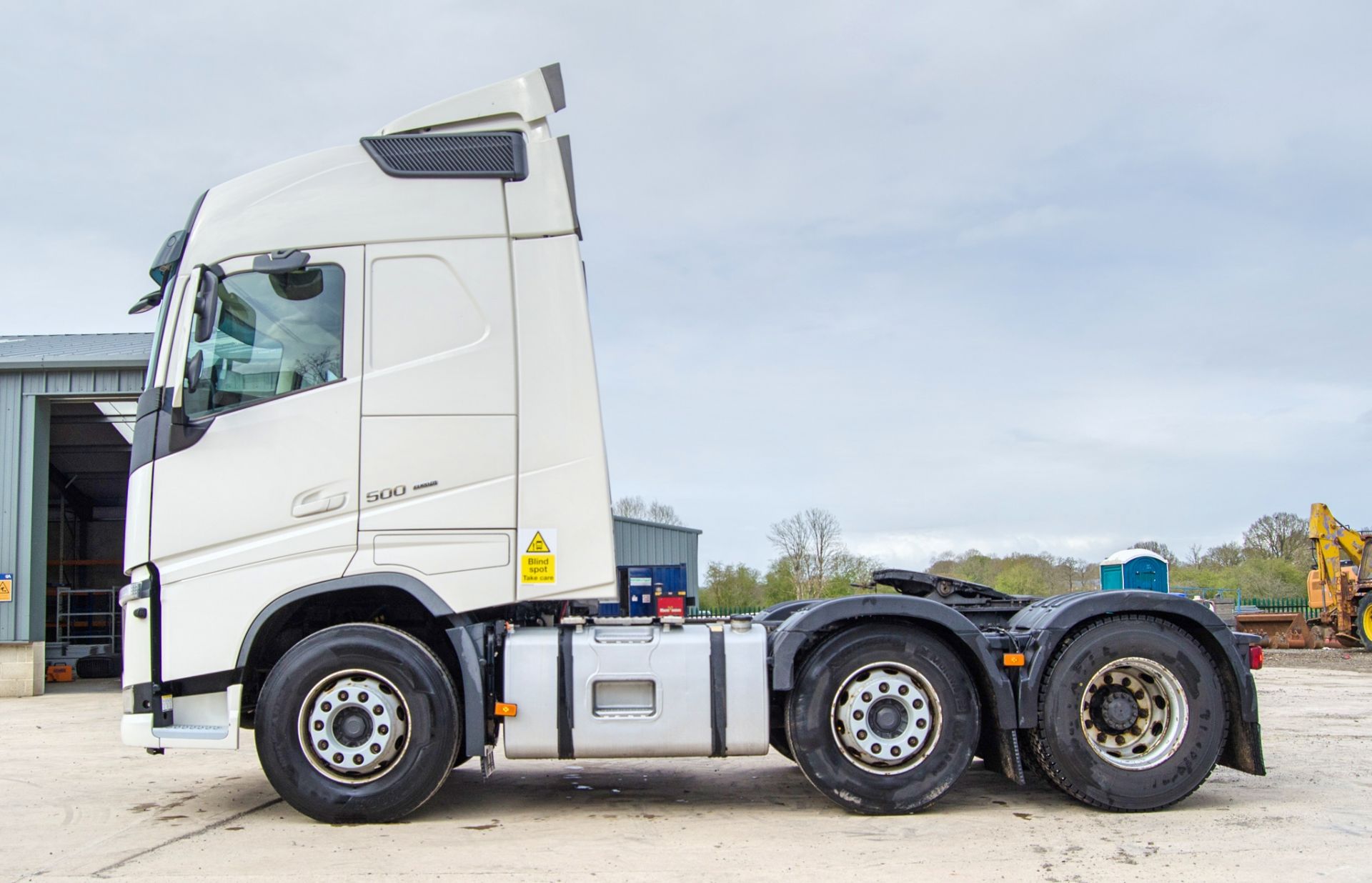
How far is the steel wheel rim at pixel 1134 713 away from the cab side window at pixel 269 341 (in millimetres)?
5019

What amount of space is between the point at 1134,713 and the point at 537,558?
3.78 metres

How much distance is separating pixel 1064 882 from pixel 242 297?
218 inches

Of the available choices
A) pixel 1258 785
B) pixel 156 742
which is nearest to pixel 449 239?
pixel 156 742

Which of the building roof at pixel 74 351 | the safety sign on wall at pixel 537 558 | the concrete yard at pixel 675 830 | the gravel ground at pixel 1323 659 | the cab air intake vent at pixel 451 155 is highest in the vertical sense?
the building roof at pixel 74 351

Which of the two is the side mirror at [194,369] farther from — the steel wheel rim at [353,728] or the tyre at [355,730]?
the steel wheel rim at [353,728]

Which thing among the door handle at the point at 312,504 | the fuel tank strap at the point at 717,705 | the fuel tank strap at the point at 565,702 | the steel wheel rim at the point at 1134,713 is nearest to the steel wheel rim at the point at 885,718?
the fuel tank strap at the point at 717,705

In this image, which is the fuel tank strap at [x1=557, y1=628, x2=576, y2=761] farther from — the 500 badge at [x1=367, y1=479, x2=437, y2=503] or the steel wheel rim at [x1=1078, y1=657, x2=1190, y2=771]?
the steel wheel rim at [x1=1078, y1=657, x2=1190, y2=771]

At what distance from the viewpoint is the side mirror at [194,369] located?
21.4 feet

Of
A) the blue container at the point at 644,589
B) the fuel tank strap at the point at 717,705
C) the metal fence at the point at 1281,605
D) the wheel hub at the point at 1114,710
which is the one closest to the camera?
the fuel tank strap at the point at 717,705

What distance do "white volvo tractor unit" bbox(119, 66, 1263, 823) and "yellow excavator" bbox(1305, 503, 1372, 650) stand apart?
69.5ft

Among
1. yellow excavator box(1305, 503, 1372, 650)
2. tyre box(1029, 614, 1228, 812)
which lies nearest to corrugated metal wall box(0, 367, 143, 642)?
tyre box(1029, 614, 1228, 812)

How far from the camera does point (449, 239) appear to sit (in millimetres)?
6723

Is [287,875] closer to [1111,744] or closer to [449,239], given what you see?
[449,239]

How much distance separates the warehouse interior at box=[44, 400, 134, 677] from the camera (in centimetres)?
2275
